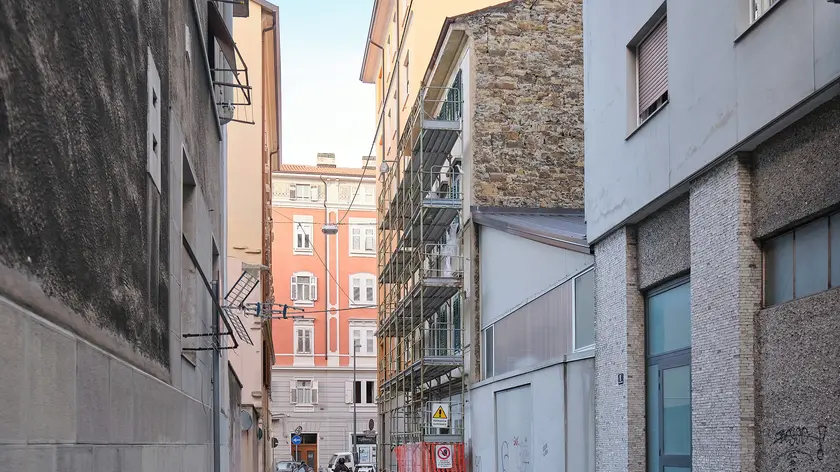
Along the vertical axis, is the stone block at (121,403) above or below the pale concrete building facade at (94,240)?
below

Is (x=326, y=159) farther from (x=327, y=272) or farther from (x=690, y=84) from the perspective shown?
(x=690, y=84)

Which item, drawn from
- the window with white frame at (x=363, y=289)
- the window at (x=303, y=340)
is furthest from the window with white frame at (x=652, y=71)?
the window with white frame at (x=363, y=289)

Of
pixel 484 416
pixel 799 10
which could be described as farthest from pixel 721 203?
pixel 484 416

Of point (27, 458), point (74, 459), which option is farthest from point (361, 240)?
point (27, 458)

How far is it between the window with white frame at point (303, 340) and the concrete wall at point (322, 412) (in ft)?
4.37

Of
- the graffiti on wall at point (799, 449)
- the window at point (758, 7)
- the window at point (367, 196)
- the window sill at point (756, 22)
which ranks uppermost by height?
the window at point (367, 196)

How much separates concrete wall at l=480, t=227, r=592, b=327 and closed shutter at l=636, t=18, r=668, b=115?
10.3 feet

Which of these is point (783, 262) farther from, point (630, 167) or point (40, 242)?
point (40, 242)

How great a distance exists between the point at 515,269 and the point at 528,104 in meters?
5.84

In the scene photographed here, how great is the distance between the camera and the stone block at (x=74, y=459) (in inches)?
161

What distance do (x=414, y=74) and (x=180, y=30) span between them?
80.2ft

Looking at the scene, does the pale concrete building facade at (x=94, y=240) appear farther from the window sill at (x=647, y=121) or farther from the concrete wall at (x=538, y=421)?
the concrete wall at (x=538, y=421)

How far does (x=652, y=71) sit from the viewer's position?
12.6m

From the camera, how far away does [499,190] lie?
77.2ft
